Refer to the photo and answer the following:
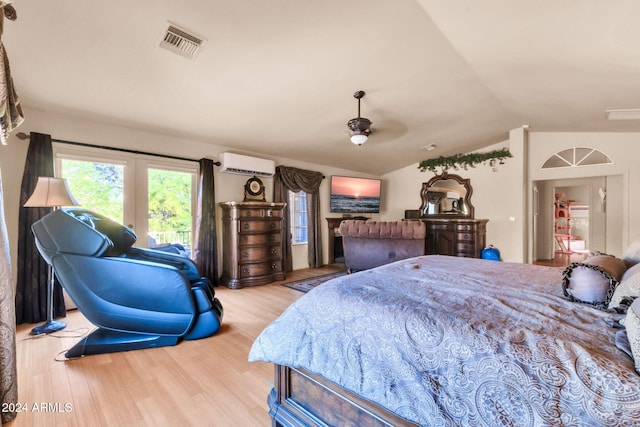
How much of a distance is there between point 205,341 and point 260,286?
1.80 metres

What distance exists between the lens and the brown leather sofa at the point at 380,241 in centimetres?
435

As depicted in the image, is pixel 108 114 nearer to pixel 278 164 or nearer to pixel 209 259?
pixel 209 259

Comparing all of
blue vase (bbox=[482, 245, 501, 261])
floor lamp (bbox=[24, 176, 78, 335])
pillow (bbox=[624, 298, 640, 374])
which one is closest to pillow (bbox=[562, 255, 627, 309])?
pillow (bbox=[624, 298, 640, 374])

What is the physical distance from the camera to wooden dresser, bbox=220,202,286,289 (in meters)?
4.14

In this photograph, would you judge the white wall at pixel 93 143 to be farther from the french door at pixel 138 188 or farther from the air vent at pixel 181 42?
the air vent at pixel 181 42

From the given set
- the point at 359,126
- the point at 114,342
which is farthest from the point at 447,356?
the point at 359,126

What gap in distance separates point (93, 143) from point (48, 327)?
6.66 feet

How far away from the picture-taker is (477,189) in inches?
242

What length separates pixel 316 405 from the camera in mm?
1263

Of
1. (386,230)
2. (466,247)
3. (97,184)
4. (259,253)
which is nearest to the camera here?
(97,184)

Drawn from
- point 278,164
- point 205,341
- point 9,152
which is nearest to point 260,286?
point 205,341

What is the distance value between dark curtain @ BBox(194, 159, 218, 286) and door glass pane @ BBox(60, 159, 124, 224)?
37.7 inches

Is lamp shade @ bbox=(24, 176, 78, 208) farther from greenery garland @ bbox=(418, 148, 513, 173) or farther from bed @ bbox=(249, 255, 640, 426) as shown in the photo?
greenery garland @ bbox=(418, 148, 513, 173)

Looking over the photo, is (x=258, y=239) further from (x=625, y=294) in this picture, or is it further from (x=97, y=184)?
(x=625, y=294)
